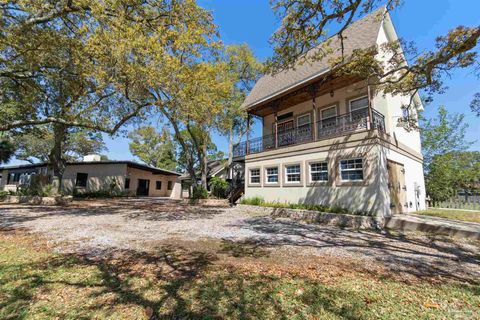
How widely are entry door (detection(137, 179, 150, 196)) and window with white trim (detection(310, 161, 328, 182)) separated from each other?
2430cm

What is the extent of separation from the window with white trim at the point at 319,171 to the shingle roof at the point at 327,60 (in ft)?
14.7

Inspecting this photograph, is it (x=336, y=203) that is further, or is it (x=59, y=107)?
(x=59, y=107)

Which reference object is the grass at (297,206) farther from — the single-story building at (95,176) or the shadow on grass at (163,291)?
the single-story building at (95,176)

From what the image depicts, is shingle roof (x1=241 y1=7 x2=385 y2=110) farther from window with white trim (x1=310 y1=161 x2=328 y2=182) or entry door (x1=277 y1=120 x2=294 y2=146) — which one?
window with white trim (x1=310 y1=161 x2=328 y2=182)

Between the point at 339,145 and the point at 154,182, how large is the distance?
27.3 metres

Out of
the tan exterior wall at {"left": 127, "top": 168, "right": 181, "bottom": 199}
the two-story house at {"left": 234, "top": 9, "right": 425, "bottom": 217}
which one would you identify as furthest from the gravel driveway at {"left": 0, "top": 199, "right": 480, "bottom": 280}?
the tan exterior wall at {"left": 127, "top": 168, "right": 181, "bottom": 199}

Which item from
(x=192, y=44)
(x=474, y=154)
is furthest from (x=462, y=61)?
(x=474, y=154)

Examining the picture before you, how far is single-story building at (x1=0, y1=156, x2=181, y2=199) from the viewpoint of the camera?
973 inches

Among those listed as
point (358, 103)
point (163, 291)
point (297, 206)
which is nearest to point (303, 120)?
point (358, 103)

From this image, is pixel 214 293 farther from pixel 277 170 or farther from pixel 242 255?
pixel 277 170

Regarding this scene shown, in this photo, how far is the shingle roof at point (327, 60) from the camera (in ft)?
36.5

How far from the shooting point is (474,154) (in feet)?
68.4

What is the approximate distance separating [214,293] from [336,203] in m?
8.70

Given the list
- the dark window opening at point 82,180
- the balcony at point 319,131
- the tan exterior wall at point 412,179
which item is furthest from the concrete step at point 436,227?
the dark window opening at point 82,180
